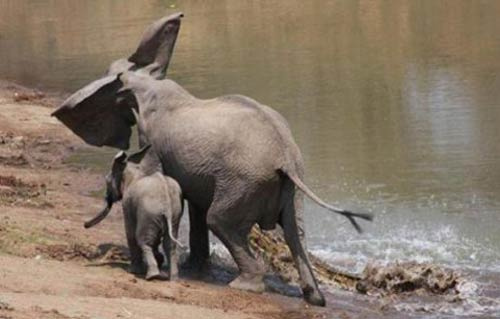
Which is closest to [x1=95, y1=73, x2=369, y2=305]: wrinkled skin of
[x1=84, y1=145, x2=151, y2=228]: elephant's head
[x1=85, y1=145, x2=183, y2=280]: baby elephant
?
[x1=84, y1=145, x2=151, y2=228]: elephant's head

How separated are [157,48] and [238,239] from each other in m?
2.24

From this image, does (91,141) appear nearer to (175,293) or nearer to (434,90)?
(175,293)

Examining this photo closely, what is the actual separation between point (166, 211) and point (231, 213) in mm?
542

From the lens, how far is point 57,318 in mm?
8930

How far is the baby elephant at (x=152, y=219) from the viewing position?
36.9 feet

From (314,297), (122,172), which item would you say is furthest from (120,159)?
(314,297)

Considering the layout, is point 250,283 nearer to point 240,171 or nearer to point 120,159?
point 240,171

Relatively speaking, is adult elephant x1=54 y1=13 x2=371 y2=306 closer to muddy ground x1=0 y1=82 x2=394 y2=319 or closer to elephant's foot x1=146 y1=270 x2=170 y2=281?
muddy ground x1=0 y1=82 x2=394 y2=319

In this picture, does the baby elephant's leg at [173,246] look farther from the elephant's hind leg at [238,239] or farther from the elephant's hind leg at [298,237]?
the elephant's hind leg at [298,237]

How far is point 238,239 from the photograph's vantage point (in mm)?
11508

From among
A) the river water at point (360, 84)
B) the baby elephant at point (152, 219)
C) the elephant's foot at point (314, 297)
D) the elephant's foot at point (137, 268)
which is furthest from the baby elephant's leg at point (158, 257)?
the river water at point (360, 84)

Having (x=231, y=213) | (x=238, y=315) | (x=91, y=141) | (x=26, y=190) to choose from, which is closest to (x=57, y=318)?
(x=238, y=315)

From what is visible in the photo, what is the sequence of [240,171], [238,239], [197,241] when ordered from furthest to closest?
[197,241], [238,239], [240,171]

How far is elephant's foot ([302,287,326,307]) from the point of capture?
11211mm
